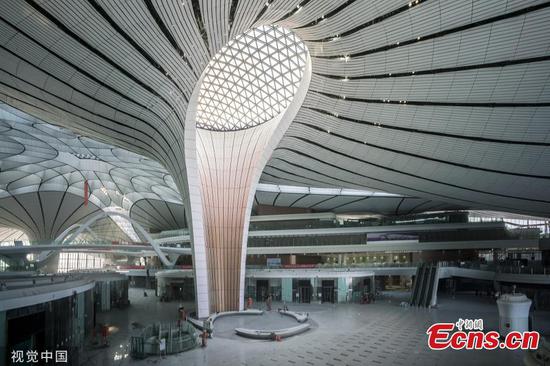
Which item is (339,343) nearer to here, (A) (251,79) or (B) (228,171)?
(B) (228,171)

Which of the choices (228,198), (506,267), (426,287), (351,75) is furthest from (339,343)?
(506,267)

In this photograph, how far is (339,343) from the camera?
21.9m

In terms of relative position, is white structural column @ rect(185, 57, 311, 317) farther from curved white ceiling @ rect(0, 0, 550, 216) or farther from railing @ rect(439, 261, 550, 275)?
railing @ rect(439, 261, 550, 275)

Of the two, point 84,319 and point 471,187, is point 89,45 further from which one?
point 471,187

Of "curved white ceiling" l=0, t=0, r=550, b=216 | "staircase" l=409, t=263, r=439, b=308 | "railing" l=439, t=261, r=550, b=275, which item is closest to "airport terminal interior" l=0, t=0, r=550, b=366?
→ "curved white ceiling" l=0, t=0, r=550, b=216

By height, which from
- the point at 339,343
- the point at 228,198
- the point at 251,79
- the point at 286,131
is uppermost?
the point at 251,79

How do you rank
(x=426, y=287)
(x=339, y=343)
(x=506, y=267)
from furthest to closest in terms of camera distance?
(x=506, y=267) < (x=426, y=287) < (x=339, y=343)

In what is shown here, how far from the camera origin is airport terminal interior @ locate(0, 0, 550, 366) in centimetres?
1719

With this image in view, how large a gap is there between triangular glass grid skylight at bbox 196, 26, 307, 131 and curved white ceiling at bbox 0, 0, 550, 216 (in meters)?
4.09

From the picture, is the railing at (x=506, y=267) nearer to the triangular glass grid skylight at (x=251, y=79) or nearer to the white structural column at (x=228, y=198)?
the white structural column at (x=228, y=198)

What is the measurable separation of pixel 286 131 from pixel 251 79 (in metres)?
5.10

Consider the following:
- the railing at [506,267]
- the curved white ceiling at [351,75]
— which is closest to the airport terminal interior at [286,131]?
the curved white ceiling at [351,75]

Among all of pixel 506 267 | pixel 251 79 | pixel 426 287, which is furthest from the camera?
pixel 506 267

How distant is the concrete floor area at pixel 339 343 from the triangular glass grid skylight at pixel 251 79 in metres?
15.4
